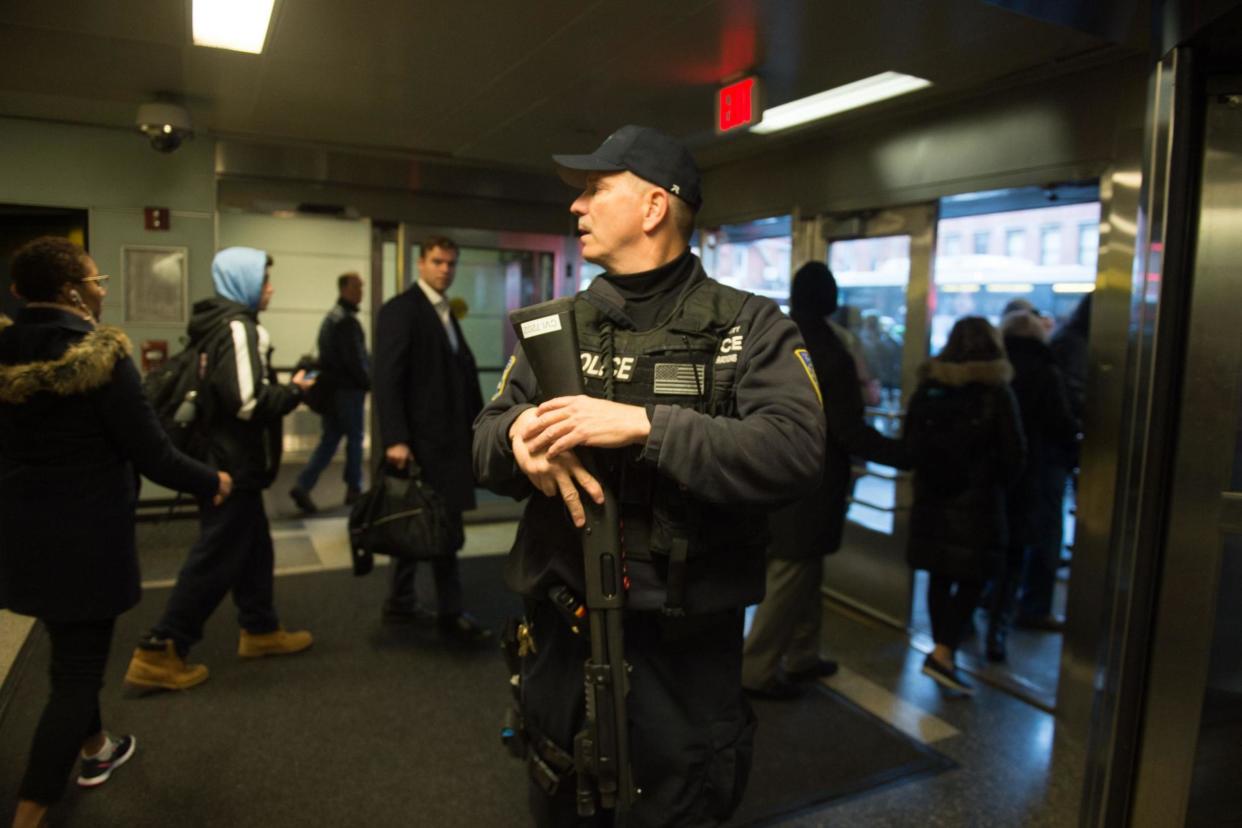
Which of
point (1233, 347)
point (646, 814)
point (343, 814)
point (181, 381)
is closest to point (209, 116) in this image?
point (181, 381)

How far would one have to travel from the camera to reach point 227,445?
3.08 meters

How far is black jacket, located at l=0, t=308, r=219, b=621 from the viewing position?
2.09m

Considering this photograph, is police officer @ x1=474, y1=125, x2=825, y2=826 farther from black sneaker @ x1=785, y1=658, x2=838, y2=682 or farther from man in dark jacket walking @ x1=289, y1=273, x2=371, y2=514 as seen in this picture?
man in dark jacket walking @ x1=289, y1=273, x2=371, y2=514

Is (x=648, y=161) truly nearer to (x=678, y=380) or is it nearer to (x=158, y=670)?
(x=678, y=380)

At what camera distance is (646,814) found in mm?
1544

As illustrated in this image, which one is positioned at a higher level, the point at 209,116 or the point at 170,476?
the point at 209,116

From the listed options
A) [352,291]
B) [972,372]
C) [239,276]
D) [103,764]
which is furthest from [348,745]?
[352,291]

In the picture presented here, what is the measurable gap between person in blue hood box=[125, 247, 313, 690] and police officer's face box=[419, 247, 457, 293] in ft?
2.06

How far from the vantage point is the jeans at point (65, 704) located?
6.94 feet

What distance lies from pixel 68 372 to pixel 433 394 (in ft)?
4.95

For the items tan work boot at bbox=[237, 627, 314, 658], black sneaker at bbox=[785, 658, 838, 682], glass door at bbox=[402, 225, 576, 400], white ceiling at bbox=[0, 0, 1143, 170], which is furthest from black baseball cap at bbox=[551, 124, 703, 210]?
glass door at bbox=[402, 225, 576, 400]

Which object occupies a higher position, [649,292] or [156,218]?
[156,218]

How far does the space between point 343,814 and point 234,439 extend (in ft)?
4.59

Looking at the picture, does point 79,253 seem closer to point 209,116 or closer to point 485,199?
point 209,116
